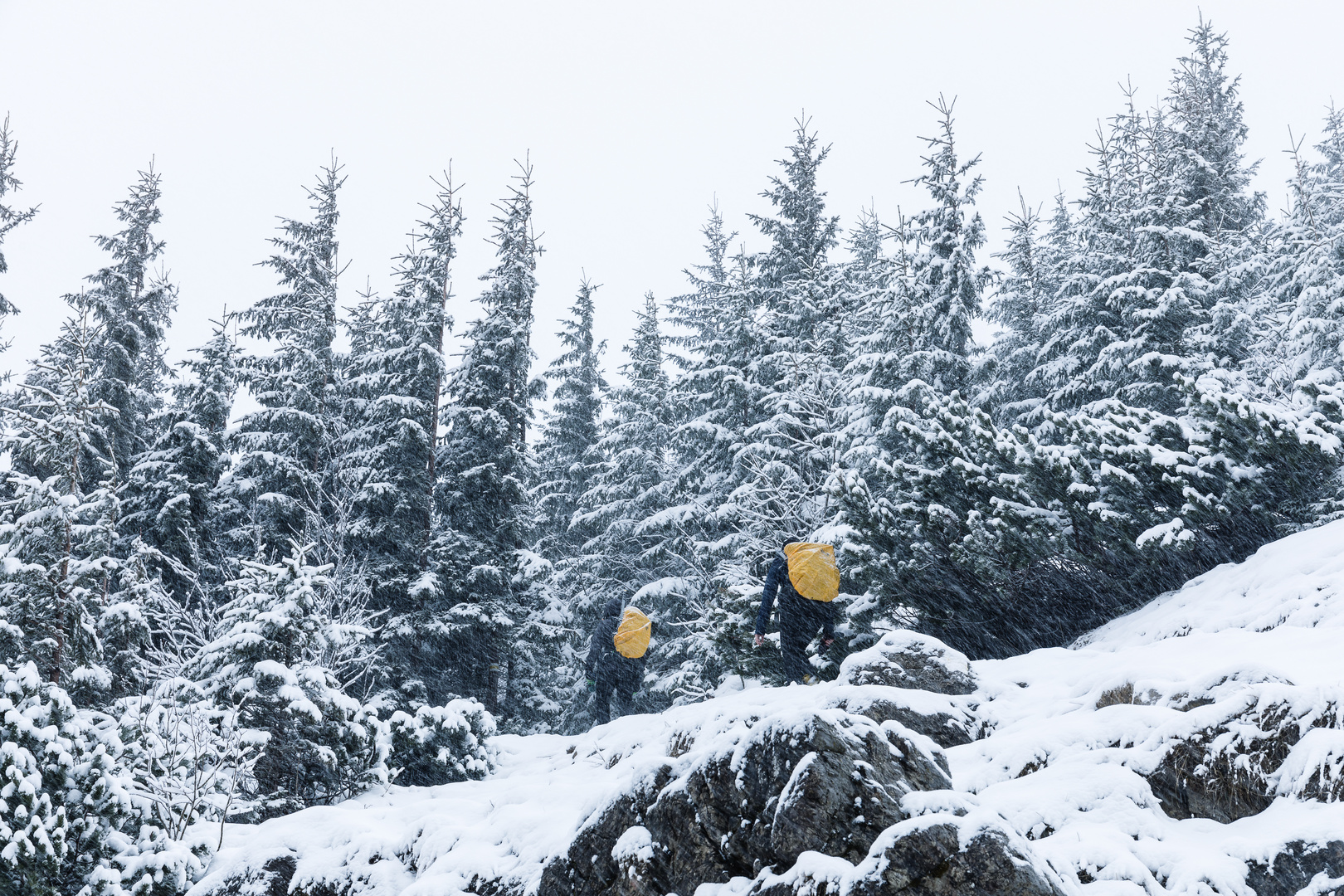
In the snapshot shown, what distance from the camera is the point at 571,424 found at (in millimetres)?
26344

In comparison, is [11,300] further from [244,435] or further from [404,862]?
[404,862]

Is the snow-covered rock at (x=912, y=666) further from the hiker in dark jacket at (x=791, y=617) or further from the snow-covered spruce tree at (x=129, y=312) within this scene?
the snow-covered spruce tree at (x=129, y=312)

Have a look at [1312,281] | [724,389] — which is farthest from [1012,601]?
[1312,281]

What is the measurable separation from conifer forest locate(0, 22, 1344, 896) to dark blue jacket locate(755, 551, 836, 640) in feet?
2.91

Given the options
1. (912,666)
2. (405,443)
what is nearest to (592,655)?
(912,666)

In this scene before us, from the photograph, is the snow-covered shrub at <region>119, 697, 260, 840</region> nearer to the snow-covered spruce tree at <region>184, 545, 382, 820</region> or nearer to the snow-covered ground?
the snow-covered spruce tree at <region>184, 545, 382, 820</region>

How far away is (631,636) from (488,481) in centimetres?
916

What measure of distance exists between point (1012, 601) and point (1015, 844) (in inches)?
300

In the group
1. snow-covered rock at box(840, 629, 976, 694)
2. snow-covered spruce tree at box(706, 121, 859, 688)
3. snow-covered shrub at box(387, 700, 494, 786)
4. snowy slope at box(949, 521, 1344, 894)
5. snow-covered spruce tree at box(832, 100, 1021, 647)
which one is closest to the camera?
snowy slope at box(949, 521, 1344, 894)

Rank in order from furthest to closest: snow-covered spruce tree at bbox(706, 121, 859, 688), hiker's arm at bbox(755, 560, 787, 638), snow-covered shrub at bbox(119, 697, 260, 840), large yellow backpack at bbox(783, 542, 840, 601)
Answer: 1. snow-covered spruce tree at bbox(706, 121, 859, 688)
2. hiker's arm at bbox(755, 560, 787, 638)
3. large yellow backpack at bbox(783, 542, 840, 601)
4. snow-covered shrub at bbox(119, 697, 260, 840)

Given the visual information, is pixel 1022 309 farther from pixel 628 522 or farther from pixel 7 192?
pixel 7 192

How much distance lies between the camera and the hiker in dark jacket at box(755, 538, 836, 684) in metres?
9.49

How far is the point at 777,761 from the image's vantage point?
401cm

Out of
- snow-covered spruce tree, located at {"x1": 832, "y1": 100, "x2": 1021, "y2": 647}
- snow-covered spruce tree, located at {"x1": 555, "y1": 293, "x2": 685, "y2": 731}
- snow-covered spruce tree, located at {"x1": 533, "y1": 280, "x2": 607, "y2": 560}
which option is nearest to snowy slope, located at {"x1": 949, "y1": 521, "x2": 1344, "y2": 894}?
snow-covered spruce tree, located at {"x1": 832, "y1": 100, "x2": 1021, "y2": 647}
